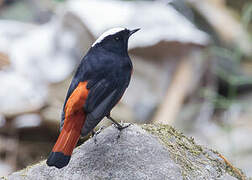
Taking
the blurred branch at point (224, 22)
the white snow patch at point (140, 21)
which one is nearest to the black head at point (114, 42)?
the white snow patch at point (140, 21)

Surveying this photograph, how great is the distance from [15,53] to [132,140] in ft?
16.5

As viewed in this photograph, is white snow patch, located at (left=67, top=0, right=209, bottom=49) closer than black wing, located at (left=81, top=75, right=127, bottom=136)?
No

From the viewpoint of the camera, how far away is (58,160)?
314cm

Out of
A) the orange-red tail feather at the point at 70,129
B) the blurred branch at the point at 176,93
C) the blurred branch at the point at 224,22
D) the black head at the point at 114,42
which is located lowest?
the orange-red tail feather at the point at 70,129

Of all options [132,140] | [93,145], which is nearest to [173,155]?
[132,140]

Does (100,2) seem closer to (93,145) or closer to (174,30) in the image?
→ (174,30)

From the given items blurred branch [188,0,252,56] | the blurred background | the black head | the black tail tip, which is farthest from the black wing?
blurred branch [188,0,252,56]

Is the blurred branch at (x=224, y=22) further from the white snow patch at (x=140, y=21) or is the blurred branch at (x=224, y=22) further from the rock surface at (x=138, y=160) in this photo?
the rock surface at (x=138, y=160)

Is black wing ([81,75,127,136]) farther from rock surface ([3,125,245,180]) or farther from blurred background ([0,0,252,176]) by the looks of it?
blurred background ([0,0,252,176])

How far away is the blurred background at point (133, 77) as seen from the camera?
7203mm

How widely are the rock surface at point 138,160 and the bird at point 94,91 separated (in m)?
0.18

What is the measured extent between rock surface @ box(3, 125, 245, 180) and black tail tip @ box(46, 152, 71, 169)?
23cm

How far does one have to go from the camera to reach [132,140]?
139 inches

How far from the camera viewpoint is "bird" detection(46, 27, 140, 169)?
10.7 feet
